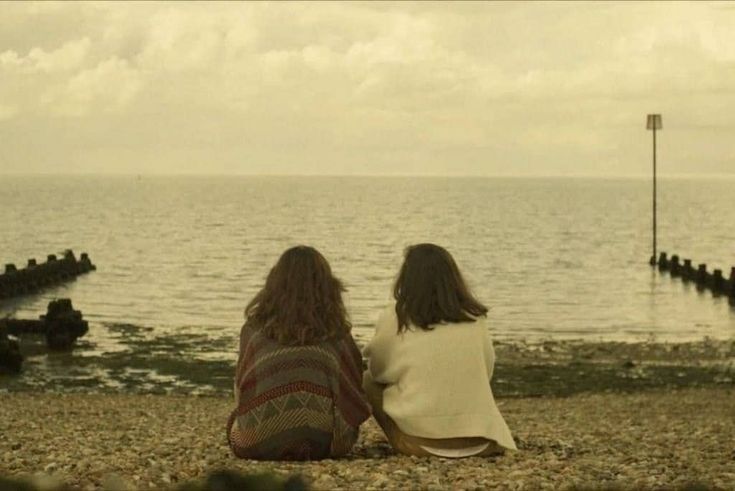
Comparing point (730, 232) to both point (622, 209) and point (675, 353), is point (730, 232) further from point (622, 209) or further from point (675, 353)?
point (675, 353)

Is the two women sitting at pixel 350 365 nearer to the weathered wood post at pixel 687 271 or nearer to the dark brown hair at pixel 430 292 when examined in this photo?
the dark brown hair at pixel 430 292

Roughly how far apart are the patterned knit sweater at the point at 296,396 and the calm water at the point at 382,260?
62.4 ft

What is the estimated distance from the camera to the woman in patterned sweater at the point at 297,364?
7.48m

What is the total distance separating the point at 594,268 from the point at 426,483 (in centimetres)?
5370

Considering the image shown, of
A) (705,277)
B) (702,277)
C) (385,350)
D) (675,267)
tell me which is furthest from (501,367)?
(675,267)

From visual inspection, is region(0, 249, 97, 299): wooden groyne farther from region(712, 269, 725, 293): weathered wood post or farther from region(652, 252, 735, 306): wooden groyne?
region(712, 269, 725, 293): weathered wood post

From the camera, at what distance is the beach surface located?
288 inches

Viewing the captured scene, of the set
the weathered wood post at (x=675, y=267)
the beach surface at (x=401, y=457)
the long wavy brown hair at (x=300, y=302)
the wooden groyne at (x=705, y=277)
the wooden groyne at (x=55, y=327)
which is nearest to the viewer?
the beach surface at (x=401, y=457)

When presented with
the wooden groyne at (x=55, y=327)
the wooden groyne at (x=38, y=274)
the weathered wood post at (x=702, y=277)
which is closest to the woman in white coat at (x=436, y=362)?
the wooden groyne at (x=55, y=327)

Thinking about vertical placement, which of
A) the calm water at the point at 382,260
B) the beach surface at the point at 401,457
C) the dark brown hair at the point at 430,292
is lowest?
the calm water at the point at 382,260

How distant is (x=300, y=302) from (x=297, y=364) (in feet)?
1.35

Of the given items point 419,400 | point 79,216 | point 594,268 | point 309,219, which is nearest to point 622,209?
point 309,219

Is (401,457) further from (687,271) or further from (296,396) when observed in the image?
(687,271)

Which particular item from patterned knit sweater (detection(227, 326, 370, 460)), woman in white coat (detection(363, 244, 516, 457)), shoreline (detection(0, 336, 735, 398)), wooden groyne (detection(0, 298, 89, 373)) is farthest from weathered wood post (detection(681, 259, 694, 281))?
patterned knit sweater (detection(227, 326, 370, 460))
